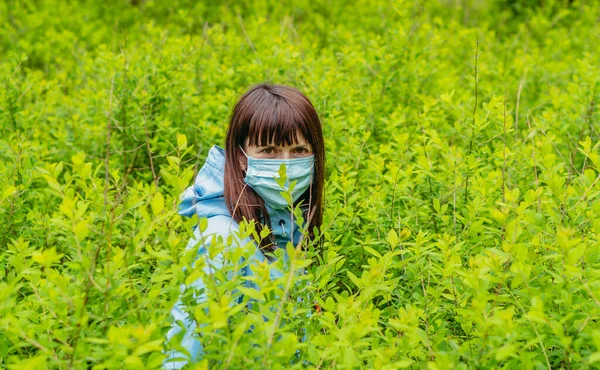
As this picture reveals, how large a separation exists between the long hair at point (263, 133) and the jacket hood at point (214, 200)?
4cm

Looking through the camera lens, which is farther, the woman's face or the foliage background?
the woman's face

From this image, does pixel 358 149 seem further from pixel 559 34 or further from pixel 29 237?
pixel 559 34

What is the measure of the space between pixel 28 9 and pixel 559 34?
21.5ft

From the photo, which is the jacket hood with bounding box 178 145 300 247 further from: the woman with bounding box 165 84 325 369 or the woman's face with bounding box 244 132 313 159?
the woman's face with bounding box 244 132 313 159

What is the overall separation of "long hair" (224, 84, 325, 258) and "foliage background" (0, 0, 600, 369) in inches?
9.4

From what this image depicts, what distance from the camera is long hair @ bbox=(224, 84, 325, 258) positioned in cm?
252

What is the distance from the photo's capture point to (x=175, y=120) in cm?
429

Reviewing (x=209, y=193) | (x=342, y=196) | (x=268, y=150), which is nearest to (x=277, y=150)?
(x=268, y=150)

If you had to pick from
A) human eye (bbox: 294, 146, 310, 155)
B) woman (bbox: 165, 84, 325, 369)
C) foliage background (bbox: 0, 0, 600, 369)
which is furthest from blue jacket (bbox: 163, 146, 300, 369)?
human eye (bbox: 294, 146, 310, 155)

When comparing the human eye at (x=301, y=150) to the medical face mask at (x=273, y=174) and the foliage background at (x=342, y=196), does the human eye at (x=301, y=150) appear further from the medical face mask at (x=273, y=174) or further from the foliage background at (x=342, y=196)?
the foliage background at (x=342, y=196)

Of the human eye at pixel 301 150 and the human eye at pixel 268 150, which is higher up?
the human eye at pixel 268 150

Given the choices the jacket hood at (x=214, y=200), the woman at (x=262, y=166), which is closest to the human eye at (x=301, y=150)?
the woman at (x=262, y=166)

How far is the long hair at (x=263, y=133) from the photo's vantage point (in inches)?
99.0

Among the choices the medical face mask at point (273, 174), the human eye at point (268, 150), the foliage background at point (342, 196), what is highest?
the human eye at point (268, 150)
